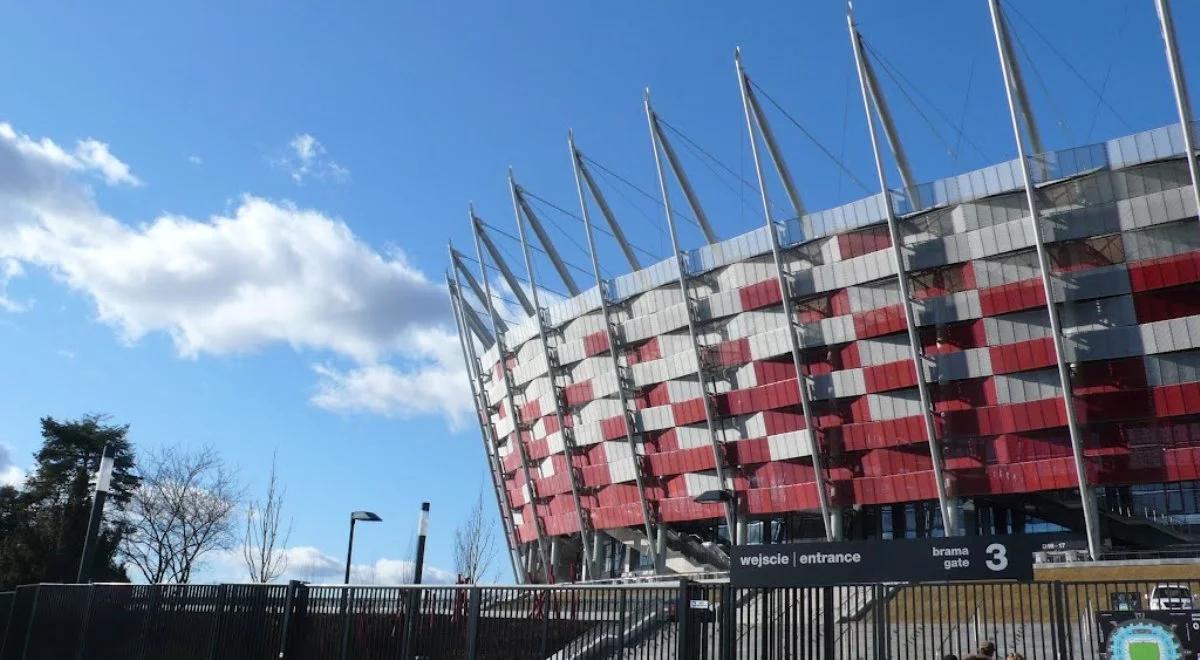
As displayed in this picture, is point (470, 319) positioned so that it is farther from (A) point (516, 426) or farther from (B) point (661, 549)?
(B) point (661, 549)

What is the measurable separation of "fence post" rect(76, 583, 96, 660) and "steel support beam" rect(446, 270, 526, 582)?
171ft

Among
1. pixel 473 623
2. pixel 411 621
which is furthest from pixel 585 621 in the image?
pixel 411 621

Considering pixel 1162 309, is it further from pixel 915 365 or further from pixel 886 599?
pixel 886 599

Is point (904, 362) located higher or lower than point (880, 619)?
higher

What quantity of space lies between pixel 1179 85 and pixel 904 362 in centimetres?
1717

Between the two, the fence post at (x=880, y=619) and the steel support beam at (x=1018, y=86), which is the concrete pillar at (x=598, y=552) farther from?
the fence post at (x=880, y=619)

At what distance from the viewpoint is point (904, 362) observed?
5091cm

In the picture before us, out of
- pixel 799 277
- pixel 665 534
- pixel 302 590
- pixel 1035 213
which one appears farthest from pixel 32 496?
pixel 1035 213

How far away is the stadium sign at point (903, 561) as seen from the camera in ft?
52.3

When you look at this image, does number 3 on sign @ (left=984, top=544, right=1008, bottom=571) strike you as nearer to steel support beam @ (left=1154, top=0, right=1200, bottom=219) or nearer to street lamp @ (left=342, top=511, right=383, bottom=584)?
street lamp @ (left=342, top=511, right=383, bottom=584)

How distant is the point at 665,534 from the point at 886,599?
4855 centimetres

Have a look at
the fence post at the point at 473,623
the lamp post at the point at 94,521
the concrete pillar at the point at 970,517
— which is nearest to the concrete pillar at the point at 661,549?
the concrete pillar at the point at 970,517

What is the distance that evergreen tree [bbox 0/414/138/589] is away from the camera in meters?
55.4

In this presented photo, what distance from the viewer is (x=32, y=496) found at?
63.7 meters
